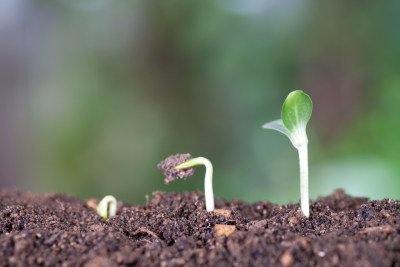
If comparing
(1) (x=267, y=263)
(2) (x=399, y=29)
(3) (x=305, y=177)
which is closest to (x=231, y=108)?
(2) (x=399, y=29)

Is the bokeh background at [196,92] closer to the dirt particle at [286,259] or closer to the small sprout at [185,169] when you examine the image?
the small sprout at [185,169]

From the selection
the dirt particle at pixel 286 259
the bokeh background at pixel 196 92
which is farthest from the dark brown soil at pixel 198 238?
the bokeh background at pixel 196 92

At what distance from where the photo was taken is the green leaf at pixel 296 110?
971 millimetres

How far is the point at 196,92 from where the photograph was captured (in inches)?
129

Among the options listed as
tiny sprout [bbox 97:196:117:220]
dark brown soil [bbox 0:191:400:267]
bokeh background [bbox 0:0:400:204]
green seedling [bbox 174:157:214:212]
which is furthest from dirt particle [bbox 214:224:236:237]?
bokeh background [bbox 0:0:400:204]

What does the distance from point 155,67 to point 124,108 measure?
0.48m

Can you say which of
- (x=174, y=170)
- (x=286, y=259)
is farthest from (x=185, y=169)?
(x=286, y=259)

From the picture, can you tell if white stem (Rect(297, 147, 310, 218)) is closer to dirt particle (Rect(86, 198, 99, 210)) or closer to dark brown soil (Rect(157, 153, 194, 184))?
dark brown soil (Rect(157, 153, 194, 184))

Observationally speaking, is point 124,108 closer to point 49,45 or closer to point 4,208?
point 49,45

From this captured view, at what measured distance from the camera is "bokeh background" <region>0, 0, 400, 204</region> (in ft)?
9.04

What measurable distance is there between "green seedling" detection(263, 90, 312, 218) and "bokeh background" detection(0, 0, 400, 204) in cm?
164

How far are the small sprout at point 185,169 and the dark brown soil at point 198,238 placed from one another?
0.17 ft

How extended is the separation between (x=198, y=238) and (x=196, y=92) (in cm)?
244

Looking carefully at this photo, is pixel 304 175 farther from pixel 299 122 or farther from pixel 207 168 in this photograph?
pixel 207 168
